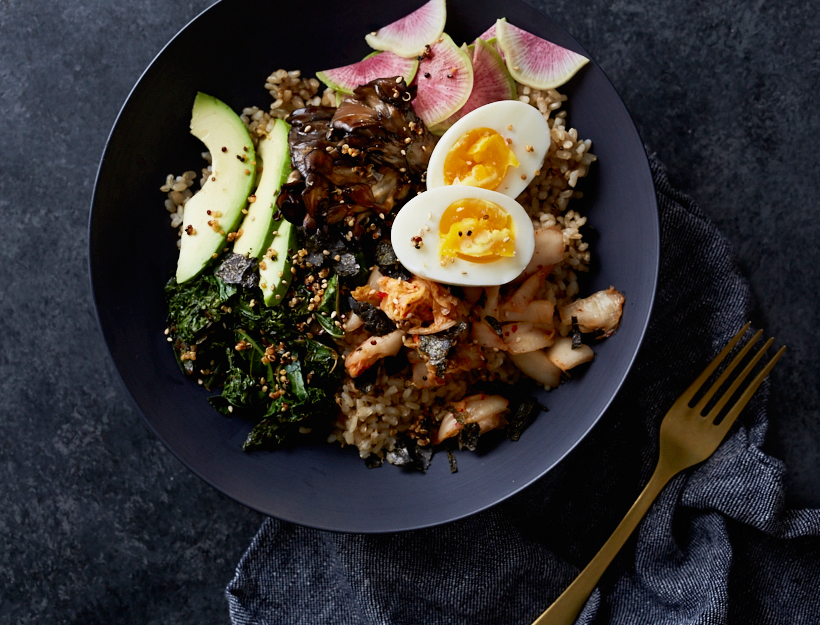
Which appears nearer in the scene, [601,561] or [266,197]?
[266,197]

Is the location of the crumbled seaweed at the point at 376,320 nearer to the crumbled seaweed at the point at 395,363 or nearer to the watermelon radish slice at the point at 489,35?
the crumbled seaweed at the point at 395,363

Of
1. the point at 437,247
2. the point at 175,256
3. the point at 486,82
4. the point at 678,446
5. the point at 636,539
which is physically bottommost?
the point at 636,539

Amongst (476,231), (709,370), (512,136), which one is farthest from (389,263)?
(709,370)

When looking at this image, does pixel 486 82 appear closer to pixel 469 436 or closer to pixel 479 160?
pixel 479 160

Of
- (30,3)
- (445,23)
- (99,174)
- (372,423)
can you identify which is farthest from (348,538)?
(30,3)

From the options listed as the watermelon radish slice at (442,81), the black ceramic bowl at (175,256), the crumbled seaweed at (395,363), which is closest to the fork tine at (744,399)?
the black ceramic bowl at (175,256)

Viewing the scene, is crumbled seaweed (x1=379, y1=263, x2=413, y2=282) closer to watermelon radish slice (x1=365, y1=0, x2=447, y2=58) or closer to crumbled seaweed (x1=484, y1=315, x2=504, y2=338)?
crumbled seaweed (x1=484, y1=315, x2=504, y2=338)

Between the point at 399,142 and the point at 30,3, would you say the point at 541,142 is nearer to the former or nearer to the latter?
the point at 399,142
